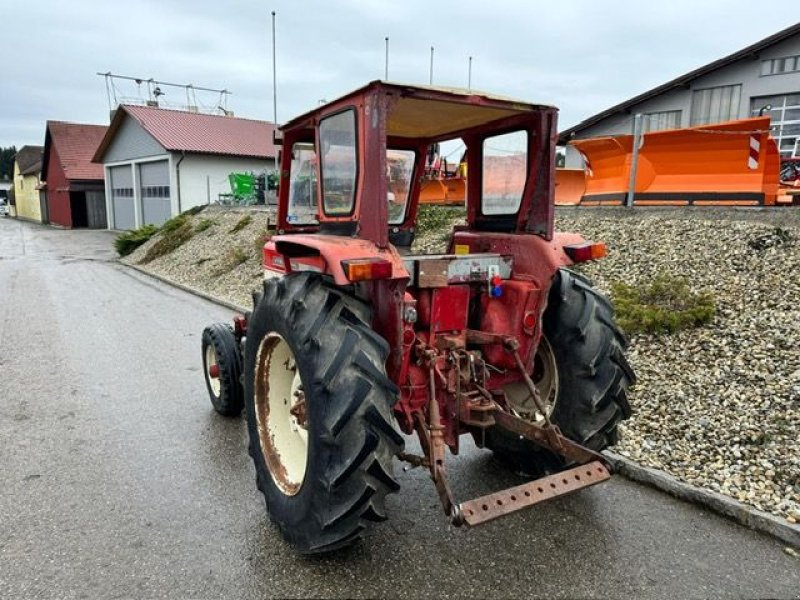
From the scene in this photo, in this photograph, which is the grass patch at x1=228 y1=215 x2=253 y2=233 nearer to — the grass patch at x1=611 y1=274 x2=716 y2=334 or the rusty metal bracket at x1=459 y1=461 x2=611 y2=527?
the grass patch at x1=611 y1=274 x2=716 y2=334

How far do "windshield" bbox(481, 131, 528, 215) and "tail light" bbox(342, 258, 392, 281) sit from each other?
1268mm

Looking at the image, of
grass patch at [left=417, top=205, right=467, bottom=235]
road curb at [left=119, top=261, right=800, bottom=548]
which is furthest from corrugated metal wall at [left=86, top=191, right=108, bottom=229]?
road curb at [left=119, top=261, right=800, bottom=548]

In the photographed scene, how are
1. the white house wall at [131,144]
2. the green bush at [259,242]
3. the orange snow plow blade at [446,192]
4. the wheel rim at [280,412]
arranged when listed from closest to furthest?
the wheel rim at [280,412] < the orange snow plow blade at [446,192] < the green bush at [259,242] < the white house wall at [131,144]

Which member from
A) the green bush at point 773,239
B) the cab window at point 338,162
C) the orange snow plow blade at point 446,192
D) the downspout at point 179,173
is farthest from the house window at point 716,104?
the downspout at point 179,173

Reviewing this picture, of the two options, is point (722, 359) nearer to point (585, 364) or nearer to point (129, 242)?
point (585, 364)

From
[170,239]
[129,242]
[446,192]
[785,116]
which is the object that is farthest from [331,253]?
[129,242]

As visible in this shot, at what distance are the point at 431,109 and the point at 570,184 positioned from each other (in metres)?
8.29

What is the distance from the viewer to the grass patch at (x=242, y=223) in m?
16.5

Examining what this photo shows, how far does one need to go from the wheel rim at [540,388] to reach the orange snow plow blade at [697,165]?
534 centimetres

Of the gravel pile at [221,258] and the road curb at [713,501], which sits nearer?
the road curb at [713,501]

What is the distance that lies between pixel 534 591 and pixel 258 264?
36.3 feet

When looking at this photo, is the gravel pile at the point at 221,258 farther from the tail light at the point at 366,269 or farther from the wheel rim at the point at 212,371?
the tail light at the point at 366,269

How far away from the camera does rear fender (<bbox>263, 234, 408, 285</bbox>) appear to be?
272 centimetres

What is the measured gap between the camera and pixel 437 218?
10.5m
